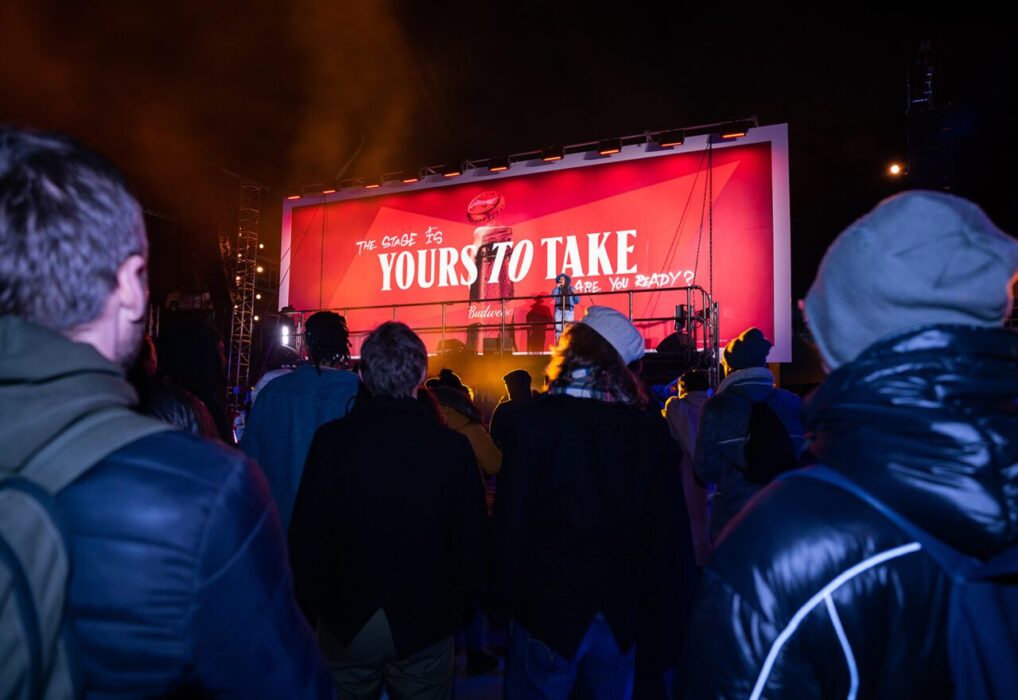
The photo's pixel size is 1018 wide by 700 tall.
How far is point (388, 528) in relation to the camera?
84.8 inches

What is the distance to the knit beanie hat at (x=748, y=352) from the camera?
3520 mm

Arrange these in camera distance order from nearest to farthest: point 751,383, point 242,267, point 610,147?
point 751,383 < point 610,147 < point 242,267

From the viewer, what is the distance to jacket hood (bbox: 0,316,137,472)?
70 cm

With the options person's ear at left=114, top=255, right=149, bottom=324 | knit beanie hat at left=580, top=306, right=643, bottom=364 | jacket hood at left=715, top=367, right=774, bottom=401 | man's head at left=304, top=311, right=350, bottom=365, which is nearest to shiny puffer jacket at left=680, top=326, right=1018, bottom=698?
person's ear at left=114, top=255, right=149, bottom=324

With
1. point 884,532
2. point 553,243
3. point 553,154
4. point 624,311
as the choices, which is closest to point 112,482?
point 884,532

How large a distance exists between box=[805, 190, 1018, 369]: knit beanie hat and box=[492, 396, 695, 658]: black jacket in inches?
48.7

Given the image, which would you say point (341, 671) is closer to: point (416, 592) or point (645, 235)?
point (416, 592)

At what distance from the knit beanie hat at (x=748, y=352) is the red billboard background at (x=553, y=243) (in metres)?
5.92

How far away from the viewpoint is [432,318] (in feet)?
43.5

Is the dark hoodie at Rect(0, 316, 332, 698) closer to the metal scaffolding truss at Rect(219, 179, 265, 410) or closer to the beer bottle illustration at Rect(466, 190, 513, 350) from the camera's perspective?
the beer bottle illustration at Rect(466, 190, 513, 350)

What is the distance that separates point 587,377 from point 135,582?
1.75 m

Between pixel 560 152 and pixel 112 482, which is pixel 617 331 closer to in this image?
pixel 112 482

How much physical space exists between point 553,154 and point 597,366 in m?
11.3

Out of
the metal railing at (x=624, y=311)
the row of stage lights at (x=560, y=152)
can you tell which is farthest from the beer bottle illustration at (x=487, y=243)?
the row of stage lights at (x=560, y=152)
